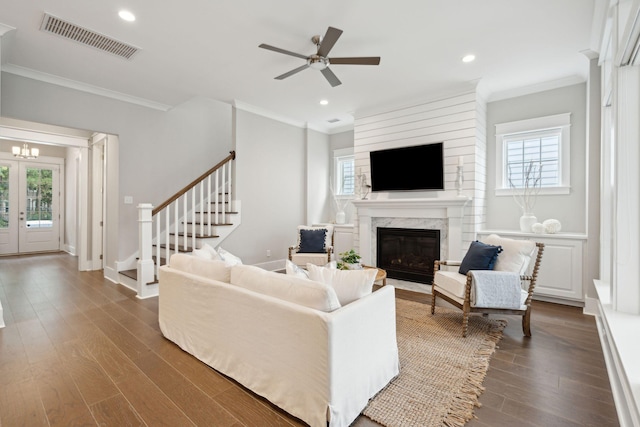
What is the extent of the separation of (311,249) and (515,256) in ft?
9.76

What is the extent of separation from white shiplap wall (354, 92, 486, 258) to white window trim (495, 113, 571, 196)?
0.22 meters

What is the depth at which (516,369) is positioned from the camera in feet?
7.41

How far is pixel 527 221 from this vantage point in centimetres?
405

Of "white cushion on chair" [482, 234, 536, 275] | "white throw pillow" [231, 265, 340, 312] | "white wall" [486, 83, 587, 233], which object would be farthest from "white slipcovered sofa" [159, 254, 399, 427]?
"white wall" [486, 83, 587, 233]

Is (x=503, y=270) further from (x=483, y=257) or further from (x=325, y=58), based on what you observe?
(x=325, y=58)

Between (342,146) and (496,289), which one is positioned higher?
(342,146)

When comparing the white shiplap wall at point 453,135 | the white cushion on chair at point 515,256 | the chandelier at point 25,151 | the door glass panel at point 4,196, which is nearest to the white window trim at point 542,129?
the white shiplap wall at point 453,135

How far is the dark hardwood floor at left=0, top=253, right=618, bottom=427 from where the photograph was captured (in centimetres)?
173

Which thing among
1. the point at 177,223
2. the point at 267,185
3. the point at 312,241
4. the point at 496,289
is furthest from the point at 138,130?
the point at 496,289

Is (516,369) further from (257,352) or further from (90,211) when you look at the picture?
(90,211)

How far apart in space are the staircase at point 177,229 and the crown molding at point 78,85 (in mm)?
1426

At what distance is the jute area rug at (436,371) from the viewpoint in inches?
68.5

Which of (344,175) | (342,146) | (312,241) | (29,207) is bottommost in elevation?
(312,241)

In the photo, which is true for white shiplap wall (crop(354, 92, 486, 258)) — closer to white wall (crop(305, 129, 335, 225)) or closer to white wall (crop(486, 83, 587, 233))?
white wall (crop(486, 83, 587, 233))
